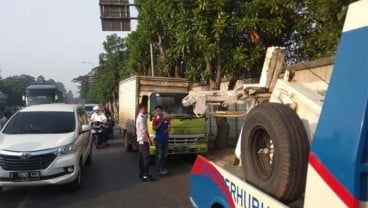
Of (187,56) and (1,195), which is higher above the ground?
(187,56)

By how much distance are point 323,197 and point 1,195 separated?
8.08m

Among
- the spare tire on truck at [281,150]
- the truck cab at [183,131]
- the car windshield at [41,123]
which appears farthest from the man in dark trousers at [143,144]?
the spare tire on truck at [281,150]

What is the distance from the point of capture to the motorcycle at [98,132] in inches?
721

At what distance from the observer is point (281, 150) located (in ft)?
11.2

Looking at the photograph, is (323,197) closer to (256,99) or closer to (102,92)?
(256,99)

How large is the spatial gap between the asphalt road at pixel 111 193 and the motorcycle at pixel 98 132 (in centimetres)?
563

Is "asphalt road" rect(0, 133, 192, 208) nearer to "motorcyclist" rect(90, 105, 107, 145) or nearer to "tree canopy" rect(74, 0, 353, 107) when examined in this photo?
"tree canopy" rect(74, 0, 353, 107)

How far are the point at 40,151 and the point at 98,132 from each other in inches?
373

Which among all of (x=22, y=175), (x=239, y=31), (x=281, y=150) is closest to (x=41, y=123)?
(x=22, y=175)

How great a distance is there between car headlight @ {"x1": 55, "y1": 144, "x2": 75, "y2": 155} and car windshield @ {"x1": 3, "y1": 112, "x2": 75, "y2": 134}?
2.54 ft

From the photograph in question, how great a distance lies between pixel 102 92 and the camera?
72125 mm

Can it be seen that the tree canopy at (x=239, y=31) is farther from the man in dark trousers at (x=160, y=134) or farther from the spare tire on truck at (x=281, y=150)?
the spare tire on truck at (x=281, y=150)

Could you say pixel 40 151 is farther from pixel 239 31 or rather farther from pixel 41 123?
pixel 239 31

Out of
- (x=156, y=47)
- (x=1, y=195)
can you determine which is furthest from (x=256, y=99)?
(x=156, y=47)
